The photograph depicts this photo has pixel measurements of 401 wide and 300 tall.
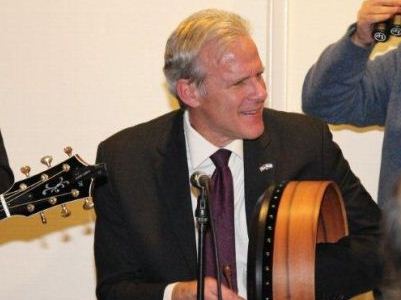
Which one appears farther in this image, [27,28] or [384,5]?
[27,28]

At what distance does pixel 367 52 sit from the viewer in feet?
8.17

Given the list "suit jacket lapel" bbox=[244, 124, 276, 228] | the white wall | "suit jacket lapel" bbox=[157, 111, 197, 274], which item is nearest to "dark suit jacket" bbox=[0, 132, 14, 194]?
"suit jacket lapel" bbox=[157, 111, 197, 274]

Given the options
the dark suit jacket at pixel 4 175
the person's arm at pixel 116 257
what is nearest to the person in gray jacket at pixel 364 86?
the person's arm at pixel 116 257

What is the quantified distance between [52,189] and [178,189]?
354 mm

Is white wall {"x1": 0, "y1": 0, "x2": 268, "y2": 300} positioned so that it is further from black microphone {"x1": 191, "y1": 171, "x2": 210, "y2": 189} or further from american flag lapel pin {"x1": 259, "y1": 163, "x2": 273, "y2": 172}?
black microphone {"x1": 191, "y1": 171, "x2": 210, "y2": 189}

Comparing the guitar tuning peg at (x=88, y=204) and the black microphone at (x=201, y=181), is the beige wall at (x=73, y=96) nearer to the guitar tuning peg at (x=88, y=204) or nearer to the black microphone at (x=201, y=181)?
the guitar tuning peg at (x=88, y=204)

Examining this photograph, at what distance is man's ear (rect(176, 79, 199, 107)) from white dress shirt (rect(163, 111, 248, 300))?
83 millimetres

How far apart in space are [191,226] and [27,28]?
3.85 ft

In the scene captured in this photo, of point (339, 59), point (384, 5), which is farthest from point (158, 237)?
point (384, 5)

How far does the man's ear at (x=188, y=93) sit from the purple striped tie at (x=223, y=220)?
16 cm

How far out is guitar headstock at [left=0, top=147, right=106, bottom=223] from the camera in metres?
2.32

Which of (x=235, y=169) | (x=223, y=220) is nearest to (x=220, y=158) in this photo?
(x=235, y=169)

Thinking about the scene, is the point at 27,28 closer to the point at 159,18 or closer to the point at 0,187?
the point at 159,18

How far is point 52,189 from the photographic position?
2332mm
